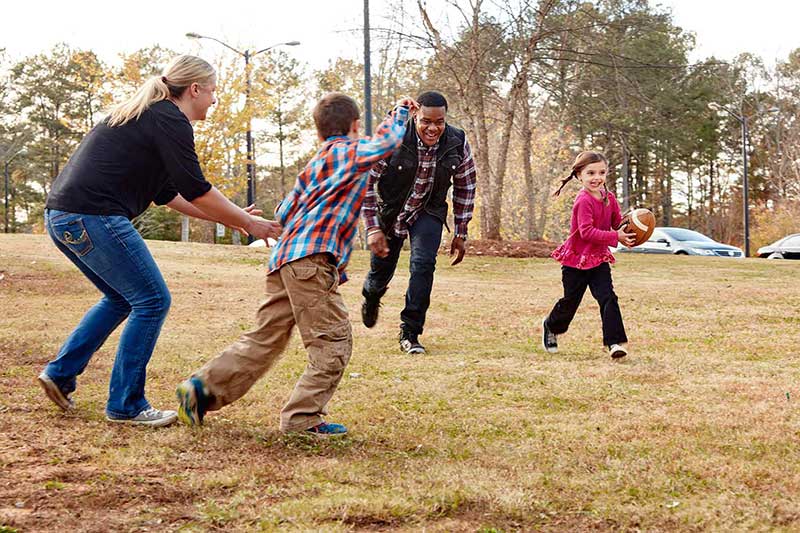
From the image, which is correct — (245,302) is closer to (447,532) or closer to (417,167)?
(417,167)

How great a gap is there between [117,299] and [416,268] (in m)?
2.95

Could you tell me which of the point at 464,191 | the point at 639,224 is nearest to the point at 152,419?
the point at 464,191

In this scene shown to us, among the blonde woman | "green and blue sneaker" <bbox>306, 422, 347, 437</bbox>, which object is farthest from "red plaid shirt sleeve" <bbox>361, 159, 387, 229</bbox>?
"green and blue sneaker" <bbox>306, 422, 347, 437</bbox>

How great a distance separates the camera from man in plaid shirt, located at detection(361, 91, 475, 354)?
6.77m

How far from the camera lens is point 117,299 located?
185 inches

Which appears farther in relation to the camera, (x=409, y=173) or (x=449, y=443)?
(x=409, y=173)

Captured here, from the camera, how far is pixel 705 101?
144 feet

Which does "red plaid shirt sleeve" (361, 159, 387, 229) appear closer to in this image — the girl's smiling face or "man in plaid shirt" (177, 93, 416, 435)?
the girl's smiling face

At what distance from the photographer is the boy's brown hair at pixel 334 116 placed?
14.3 feet

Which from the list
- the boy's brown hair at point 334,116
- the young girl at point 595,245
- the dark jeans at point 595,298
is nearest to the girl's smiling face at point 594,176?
the young girl at point 595,245

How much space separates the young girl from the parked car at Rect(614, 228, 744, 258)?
69.4ft

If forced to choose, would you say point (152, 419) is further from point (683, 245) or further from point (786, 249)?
point (786, 249)

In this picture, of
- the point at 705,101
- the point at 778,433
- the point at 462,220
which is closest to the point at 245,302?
the point at 462,220

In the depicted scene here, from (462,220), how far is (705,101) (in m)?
40.2
